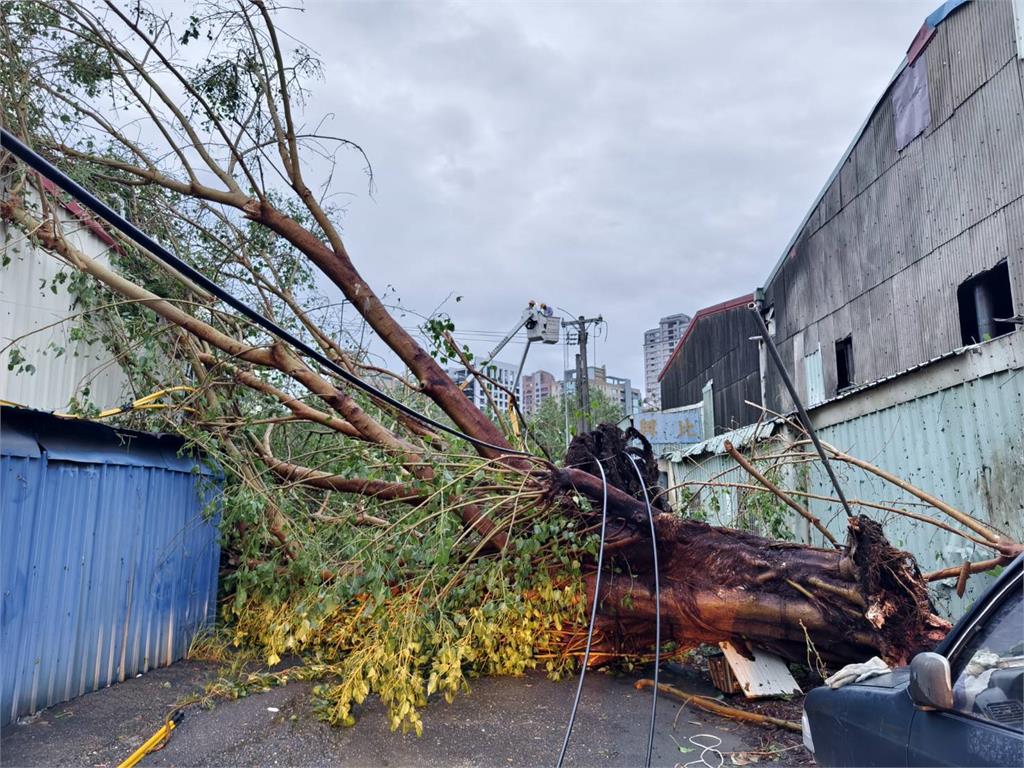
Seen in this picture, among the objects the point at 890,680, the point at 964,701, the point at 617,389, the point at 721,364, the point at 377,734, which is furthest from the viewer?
the point at 617,389

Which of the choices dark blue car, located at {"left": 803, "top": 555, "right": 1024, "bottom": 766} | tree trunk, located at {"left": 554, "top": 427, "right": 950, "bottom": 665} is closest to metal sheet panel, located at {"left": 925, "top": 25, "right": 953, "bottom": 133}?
tree trunk, located at {"left": 554, "top": 427, "right": 950, "bottom": 665}

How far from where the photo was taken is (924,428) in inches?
239

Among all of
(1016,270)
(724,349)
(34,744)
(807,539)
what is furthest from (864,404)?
(724,349)

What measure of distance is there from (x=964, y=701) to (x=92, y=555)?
192 inches

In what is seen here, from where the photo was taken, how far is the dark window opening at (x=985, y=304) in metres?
6.70

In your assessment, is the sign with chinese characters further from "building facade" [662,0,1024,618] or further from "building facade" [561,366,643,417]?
"building facade" [662,0,1024,618]

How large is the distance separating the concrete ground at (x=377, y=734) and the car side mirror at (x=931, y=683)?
2.02 meters

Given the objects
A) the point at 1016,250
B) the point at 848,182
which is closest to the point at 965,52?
the point at 1016,250

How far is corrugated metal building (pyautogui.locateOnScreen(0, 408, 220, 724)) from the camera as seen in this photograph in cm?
393

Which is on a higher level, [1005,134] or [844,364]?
[1005,134]

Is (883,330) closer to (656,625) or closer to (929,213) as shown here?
(929,213)

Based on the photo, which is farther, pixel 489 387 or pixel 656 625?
pixel 489 387

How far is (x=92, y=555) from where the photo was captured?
4523 mm

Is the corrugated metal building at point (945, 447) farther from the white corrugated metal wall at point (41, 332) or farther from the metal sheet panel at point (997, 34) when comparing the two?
the white corrugated metal wall at point (41, 332)
